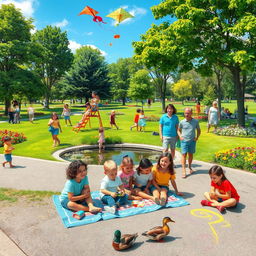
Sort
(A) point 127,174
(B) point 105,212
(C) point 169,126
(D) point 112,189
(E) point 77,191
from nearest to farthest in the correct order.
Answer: (B) point 105,212 → (E) point 77,191 → (D) point 112,189 → (A) point 127,174 → (C) point 169,126

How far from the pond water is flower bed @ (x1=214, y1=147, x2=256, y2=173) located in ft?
9.11

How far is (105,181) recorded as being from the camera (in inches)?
217

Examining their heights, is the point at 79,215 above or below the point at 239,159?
below

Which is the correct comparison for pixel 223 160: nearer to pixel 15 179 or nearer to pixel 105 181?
pixel 105 181

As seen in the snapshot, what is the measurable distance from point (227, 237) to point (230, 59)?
13.4 meters

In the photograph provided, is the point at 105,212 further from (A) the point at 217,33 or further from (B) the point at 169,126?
(A) the point at 217,33

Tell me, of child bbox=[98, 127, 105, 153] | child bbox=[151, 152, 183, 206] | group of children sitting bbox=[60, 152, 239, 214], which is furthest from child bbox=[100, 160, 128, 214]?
child bbox=[98, 127, 105, 153]

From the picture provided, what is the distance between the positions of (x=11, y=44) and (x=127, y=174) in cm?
3158

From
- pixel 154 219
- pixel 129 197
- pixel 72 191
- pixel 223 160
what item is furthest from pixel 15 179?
pixel 223 160

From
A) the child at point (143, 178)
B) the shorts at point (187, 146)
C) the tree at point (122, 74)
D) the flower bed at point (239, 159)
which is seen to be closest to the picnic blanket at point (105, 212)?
the child at point (143, 178)

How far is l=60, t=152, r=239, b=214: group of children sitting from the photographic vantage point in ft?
17.0

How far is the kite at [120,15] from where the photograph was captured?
14266 mm

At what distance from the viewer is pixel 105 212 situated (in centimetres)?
513

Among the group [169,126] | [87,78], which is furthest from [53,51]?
[169,126]
